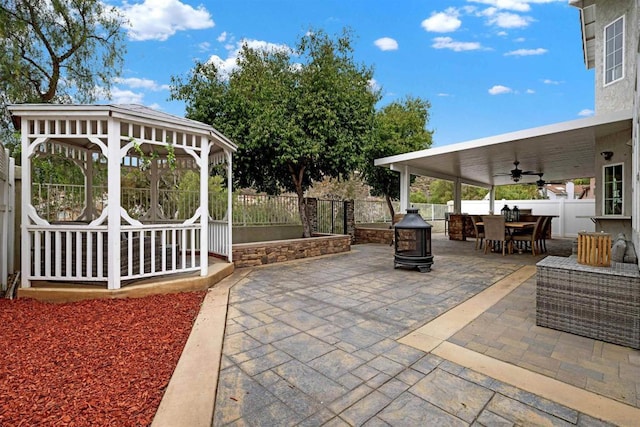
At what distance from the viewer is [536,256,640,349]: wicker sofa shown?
274 cm

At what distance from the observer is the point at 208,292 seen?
15.0ft

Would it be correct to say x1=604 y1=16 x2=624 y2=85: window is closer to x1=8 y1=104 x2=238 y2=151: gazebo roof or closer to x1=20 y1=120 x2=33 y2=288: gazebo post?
x1=8 y1=104 x2=238 y2=151: gazebo roof

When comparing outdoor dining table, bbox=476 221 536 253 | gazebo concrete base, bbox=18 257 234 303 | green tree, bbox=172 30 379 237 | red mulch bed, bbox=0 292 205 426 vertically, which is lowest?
red mulch bed, bbox=0 292 205 426

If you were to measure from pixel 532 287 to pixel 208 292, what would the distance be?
16.0ft

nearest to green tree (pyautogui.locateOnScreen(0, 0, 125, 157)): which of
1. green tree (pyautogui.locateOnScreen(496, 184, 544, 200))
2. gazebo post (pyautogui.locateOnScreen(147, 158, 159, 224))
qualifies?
gazebo post (pyautogui.locateOnScreen(147, 158, 159, 224))

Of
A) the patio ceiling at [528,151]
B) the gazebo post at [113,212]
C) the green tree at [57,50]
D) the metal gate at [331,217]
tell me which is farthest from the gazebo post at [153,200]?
the patio ceiling at [528,151]

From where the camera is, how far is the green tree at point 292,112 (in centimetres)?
777

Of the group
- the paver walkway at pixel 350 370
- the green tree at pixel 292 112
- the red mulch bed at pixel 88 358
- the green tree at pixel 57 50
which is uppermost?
the green tree at pixel 57 50

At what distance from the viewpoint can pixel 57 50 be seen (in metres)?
9.02

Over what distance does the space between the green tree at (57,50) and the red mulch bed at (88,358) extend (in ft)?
24.3

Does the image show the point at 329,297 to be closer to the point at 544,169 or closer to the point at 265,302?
the point at 265,302

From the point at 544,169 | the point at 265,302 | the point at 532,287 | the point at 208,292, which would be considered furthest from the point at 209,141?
the point at 544,169

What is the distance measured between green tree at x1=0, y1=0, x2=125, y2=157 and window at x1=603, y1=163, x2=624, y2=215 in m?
13.1

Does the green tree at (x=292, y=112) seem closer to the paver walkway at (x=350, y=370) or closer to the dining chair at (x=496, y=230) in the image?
the dining chair at (x=496, y=230)
